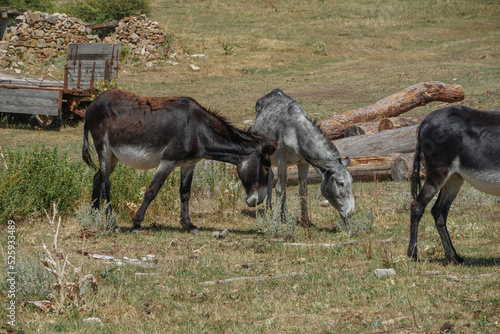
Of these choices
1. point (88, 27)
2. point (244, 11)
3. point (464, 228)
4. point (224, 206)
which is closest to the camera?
point (464, 228)

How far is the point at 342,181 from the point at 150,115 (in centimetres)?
316

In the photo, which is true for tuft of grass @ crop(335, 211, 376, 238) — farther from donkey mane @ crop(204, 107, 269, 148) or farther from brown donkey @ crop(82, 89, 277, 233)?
donkey mane @ crop(204, 107, 269, 148)

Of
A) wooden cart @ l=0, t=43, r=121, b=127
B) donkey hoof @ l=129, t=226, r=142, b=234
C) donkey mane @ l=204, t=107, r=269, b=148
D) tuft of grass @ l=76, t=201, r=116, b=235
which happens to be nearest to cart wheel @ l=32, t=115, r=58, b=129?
wooden cart @ l=0, t=43, r=121, b=127

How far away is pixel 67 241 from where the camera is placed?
8.62 meters

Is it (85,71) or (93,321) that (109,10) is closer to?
(85,71)

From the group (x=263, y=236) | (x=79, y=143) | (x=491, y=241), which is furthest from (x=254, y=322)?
(x=79, y=143)

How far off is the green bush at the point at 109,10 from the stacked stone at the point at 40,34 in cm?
533

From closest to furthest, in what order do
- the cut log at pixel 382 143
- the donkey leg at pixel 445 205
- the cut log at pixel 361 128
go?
1. the donkey leg at pixel 445 205
2. the cut log at pixel 382 143
3. the cut log at pixel 361 128

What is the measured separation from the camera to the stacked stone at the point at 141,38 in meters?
32.1

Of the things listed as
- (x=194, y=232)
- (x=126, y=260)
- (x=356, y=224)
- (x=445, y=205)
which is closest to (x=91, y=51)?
(x=194, y=232)

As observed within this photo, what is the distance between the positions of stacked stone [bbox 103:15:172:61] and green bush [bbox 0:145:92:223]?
2221cm

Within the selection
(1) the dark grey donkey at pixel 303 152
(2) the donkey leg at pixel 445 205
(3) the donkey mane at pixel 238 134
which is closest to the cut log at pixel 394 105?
(1) the dark grey donkey at pixel 303 152

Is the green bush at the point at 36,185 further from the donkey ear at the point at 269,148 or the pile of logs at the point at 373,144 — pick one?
the pile of logs at the point at 373,144

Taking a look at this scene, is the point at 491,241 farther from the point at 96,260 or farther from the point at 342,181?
the point at 96,260
